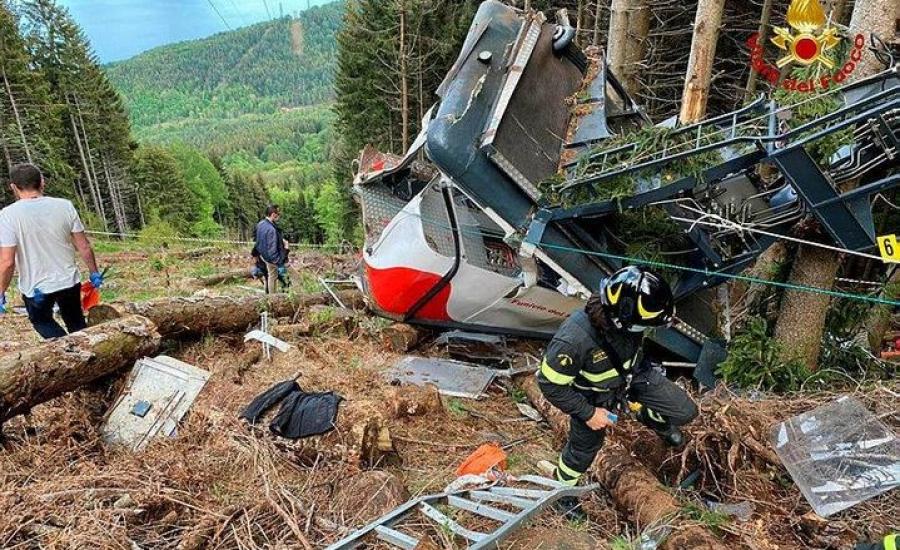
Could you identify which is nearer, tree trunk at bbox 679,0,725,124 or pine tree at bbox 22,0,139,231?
tree trunk at bbox 679,0,725,124

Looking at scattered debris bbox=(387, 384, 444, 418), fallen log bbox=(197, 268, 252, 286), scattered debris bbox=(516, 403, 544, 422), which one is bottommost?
fallen log bbox=(197, 268, 252, 286)

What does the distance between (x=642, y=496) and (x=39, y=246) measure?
408 centimetres

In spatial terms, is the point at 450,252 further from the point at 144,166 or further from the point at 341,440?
the point at 144,166

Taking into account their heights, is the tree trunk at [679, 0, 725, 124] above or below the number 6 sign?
above

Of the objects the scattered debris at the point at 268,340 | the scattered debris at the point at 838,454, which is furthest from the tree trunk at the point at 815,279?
the scattered debris at the point at 268,340

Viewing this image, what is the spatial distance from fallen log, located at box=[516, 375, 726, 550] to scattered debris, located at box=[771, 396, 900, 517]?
592mm

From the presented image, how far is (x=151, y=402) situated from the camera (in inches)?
146

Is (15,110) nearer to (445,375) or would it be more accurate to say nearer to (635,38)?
(635,38)

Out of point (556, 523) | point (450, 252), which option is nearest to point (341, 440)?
point (556, 523)

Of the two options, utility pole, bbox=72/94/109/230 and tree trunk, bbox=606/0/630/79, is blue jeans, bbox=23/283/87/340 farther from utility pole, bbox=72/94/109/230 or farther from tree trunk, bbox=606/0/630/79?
utility pole, bbox=72/94/109/230

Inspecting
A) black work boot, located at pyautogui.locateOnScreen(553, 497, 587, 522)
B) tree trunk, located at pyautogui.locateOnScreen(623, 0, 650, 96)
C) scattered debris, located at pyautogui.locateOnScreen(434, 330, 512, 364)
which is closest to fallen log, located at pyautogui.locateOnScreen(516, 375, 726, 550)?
black work boot, located at pyautogui.locateOnScreen(553, 497, 587, 522)

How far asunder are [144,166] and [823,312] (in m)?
48.2

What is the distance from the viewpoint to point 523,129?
4.00 m

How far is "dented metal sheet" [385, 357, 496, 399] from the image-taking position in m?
4.54
